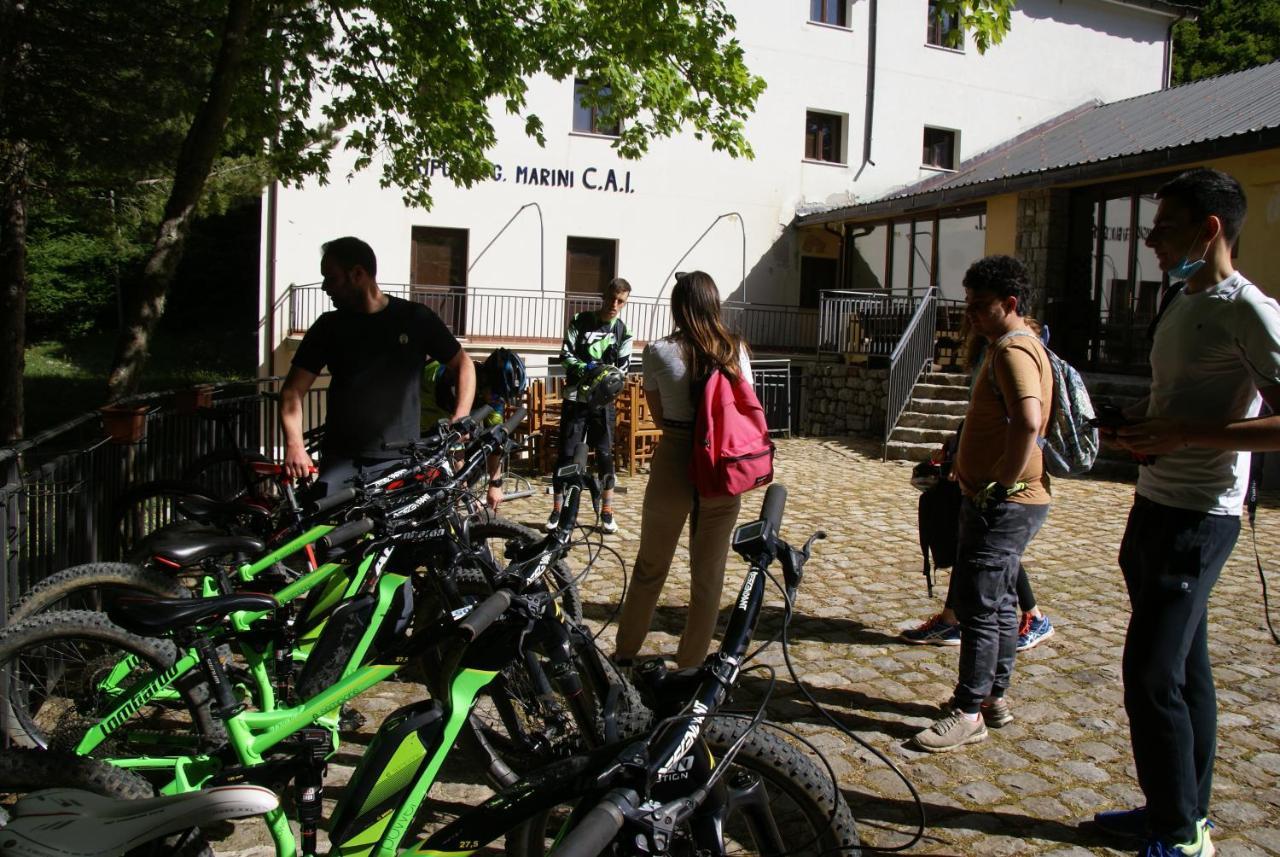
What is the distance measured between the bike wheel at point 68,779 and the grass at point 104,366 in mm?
16719

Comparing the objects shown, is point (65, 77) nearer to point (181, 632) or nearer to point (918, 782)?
point (181, 632)

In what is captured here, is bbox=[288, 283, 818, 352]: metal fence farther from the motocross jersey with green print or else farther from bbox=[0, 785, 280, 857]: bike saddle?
bbox=[0, 785, 280, 857]: bike saddle

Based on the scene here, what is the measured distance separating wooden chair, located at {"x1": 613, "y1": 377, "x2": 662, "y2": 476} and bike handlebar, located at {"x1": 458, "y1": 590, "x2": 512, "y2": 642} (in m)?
9.36

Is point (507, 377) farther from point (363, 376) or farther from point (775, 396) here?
point (775, 396)

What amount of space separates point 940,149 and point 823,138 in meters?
3.08

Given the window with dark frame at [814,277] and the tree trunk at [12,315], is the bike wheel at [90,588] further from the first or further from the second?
the window with dark frame at [814,277]

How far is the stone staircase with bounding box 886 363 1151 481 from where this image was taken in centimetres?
1348

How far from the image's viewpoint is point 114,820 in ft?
6.65

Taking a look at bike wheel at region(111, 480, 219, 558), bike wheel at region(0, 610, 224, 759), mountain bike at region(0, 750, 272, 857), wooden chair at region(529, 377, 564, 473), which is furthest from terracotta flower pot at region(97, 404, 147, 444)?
wooden chair at region(529, 377, 564, 473)

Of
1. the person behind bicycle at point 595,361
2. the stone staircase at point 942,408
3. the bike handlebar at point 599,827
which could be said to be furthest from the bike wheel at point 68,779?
the stone staircase at point 942,408

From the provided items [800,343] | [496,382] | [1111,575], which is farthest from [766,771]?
[800,343]

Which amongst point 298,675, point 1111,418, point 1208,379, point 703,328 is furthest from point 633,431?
point 1208,379

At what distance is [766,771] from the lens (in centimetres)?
232

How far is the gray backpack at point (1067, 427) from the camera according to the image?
4.07m
